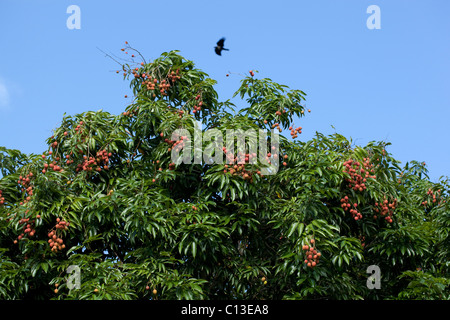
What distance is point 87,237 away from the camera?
5.24 m

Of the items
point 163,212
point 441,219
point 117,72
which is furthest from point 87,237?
point 441,219

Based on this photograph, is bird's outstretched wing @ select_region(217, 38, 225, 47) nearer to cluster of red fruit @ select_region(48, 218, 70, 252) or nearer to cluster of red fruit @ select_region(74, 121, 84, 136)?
cluster of red fruit @ select_region(74, 121, 84, 136)

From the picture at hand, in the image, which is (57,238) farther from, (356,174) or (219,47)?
(356,174)

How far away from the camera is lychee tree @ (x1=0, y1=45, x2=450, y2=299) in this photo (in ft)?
16.3

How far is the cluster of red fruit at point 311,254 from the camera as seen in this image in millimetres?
4695

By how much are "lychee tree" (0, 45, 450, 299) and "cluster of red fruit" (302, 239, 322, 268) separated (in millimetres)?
17

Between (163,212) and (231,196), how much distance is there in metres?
0.60

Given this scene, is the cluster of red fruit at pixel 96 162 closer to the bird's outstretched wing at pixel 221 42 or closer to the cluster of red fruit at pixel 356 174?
the bird's outstretched wing at pixel 221 42

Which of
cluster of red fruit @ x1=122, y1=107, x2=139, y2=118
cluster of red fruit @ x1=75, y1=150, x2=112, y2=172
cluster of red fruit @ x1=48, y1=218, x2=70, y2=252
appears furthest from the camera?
cluster of red fruit @ x1=122, y1=107, x2=139, y2=118

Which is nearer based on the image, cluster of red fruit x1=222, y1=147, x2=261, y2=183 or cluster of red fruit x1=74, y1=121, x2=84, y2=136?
cluster of red fruit x1=222, y1=147, x2=261, y2=183

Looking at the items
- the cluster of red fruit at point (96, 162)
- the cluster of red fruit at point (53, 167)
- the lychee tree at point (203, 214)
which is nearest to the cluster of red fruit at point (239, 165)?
the lychee tree at point (203, 214)

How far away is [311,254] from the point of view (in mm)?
4719

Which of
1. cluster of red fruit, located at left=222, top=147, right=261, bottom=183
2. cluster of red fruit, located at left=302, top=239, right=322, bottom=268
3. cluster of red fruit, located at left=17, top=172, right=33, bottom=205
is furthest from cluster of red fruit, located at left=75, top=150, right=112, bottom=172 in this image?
cluster of red fruit, located at left=302, top=239, right=322, bottom=268

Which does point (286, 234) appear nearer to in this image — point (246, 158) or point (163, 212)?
point (246, 158)
